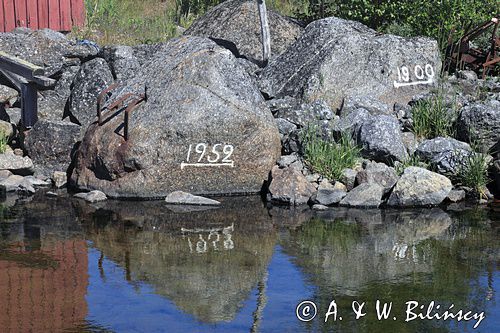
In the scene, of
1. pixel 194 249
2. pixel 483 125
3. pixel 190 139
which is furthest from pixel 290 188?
pixel 483 125

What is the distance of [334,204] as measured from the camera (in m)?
11.6

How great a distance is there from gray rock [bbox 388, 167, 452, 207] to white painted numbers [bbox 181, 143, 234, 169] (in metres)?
2.06

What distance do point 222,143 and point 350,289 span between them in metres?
4.02

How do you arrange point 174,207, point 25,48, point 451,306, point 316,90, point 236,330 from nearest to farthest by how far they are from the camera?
point 236,330 → point 451,306 → point 174,207 → point 316,90 → point 25,48

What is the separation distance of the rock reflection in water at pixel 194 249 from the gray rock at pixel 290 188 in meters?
0.27

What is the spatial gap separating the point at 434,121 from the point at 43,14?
28.2 feet

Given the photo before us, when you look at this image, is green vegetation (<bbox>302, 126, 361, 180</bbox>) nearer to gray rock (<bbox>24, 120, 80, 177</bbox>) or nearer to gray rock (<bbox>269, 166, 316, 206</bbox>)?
gray rock (<bbox>269, 166, 316, 206</bbox>)

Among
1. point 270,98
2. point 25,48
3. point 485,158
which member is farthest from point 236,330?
point 25,48

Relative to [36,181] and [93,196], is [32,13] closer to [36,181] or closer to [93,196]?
[36,181]

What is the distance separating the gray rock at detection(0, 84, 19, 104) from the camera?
14.9 m

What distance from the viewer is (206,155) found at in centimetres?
1185

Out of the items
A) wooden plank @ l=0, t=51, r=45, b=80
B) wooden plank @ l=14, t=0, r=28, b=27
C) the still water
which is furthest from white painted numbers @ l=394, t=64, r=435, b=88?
wooden plank @ l=14, t=0, r=28, b=27

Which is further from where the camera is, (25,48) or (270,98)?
(25,48)

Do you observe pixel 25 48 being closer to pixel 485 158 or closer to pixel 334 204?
pixel 334 204
